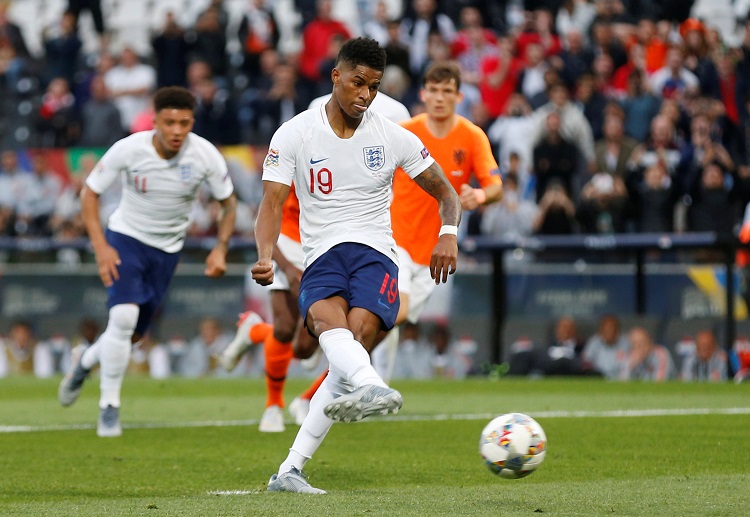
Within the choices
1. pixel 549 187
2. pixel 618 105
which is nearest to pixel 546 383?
pixel 549 187

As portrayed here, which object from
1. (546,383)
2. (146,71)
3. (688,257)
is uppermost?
(146,71)

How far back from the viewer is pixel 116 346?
403 inches

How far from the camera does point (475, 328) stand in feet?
57.4

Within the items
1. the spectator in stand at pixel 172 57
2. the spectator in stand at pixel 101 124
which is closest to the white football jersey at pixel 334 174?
the spectator in stand at pixel 101 124

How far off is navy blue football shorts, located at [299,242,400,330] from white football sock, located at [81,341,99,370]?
3.98m

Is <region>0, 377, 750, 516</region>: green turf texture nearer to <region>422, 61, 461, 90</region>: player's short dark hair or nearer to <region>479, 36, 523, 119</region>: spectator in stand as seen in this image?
<region>422, 61, 461, 90</region>: player's short dark hair

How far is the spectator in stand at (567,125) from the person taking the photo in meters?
17.9

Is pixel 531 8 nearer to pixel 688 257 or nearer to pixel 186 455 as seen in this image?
pixel 688 257

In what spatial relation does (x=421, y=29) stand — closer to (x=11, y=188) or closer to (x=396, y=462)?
(x=11, y=188)

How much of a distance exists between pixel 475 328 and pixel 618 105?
3.43 meters

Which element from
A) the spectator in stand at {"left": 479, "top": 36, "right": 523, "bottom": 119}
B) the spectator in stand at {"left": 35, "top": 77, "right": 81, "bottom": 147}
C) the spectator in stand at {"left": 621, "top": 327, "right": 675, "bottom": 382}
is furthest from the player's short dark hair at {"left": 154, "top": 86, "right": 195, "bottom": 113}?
the spectator in stand at {"left": 35, "top": 77, "right": 81, "bottom": 147}

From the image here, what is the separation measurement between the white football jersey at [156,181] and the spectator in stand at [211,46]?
12.6 m

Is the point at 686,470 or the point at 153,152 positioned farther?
the point at 153,152

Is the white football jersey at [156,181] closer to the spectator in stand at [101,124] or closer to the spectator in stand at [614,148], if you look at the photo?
the spectator in stand at [614,148]
